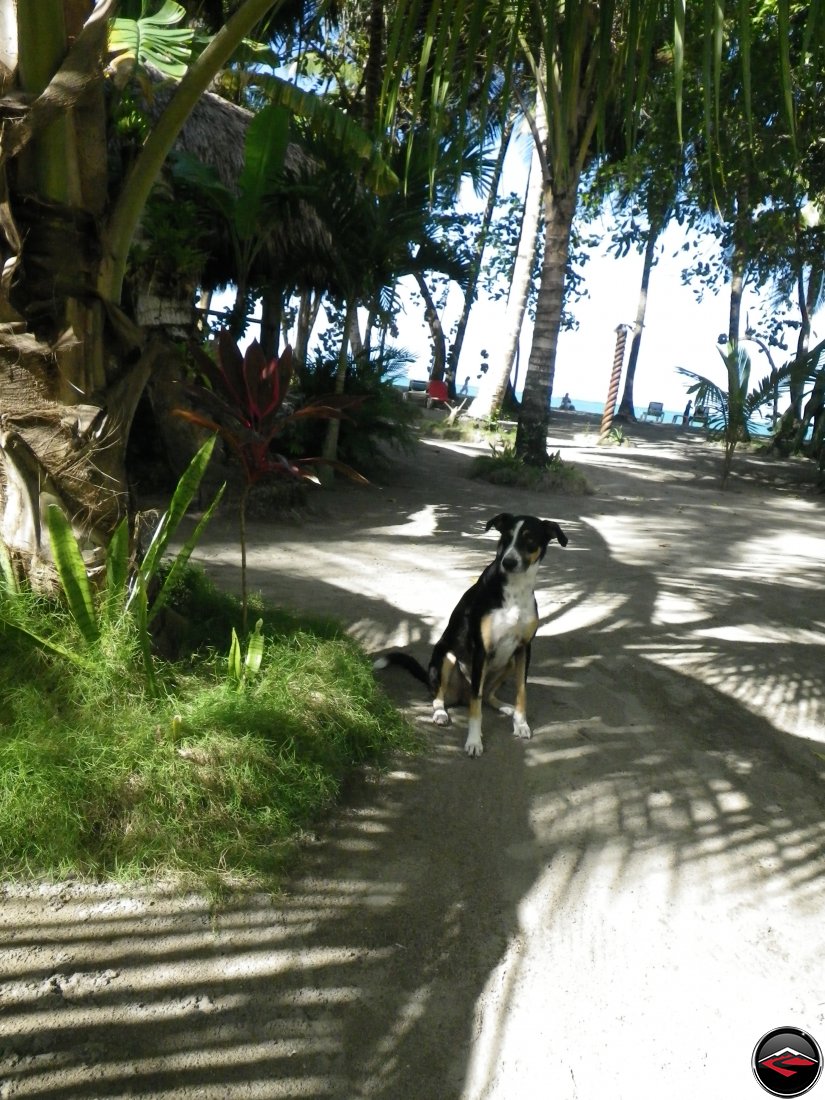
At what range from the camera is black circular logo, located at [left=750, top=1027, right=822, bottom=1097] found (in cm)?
250

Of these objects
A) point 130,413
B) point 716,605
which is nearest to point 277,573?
point 130,413

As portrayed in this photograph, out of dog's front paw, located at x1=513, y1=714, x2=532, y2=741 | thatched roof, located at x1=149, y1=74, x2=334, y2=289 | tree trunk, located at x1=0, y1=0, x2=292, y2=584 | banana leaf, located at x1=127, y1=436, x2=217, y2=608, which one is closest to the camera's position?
tree trunk, located at x1=0, y1=0, x2=292, y2=584

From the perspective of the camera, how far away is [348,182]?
948 cm

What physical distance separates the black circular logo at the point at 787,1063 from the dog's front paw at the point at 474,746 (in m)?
1.75

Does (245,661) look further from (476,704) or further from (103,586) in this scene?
(476,704)

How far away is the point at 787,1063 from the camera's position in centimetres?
255

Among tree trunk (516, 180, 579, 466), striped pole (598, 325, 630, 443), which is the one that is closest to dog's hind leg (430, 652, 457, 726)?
tree trunk (516, 180, 579, 466)

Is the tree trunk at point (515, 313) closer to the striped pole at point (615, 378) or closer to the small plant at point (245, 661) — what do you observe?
the striped pole at point (615, 378)

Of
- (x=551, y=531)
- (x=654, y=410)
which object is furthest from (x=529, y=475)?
(x=654, y=410)

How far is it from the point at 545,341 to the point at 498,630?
930 cm

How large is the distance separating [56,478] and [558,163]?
2.31 metres

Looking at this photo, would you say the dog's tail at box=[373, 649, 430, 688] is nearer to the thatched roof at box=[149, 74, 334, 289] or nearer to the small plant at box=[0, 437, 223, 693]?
the small plant at box=[0, 437, 223, 693]

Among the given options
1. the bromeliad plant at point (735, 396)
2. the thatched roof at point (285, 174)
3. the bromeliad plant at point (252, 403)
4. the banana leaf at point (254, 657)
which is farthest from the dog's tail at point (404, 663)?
the bromeliad plant at point (735, 396)

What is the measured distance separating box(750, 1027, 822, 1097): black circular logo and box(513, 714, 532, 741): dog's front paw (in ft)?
6.01
